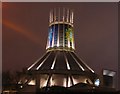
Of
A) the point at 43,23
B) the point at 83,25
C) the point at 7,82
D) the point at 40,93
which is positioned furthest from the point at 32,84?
the point at 83,25

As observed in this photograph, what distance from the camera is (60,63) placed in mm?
1973

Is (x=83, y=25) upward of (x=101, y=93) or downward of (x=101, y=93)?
upward

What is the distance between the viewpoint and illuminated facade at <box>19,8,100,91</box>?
194 cm

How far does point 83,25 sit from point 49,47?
0.35 m

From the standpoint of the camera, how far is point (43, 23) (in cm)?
209

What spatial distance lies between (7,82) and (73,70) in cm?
55

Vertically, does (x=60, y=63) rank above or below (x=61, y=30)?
below

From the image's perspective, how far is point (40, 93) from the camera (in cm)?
197

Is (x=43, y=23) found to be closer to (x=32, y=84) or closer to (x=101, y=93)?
(x=32, y=84)

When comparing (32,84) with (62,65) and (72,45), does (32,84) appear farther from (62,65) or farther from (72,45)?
(72,45)

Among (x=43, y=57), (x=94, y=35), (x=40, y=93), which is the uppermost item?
(x=94, y=35)

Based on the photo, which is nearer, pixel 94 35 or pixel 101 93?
pixel 101 93

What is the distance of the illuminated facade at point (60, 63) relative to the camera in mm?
1941

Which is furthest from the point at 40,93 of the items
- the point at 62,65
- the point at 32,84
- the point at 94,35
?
the point at 94,35
